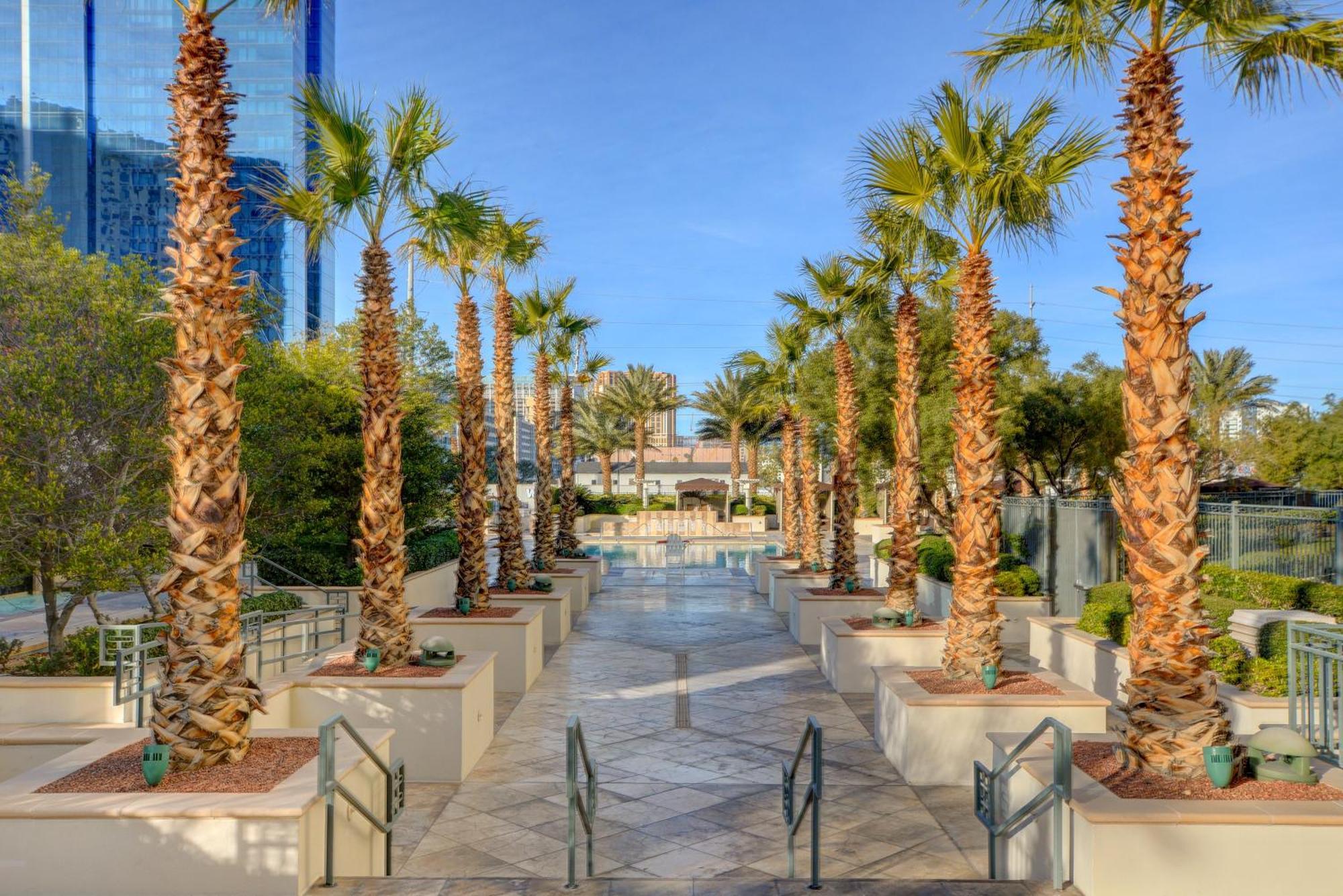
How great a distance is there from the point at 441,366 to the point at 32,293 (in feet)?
81.9

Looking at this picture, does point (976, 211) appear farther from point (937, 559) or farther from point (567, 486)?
point (567, 486)

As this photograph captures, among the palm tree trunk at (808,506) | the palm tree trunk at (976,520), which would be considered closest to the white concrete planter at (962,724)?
the palm tree trunk at (976,520)

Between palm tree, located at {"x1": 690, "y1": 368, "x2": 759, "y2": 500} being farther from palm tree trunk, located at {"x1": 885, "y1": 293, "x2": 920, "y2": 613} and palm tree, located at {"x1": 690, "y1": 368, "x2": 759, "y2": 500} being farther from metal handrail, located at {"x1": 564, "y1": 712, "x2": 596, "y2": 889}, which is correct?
metal handrail, located at {"x1": 564, "y1": 712, "x2": 596, "y2": 889}

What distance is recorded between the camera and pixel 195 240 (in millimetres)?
6652

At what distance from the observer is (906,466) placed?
1436 cm

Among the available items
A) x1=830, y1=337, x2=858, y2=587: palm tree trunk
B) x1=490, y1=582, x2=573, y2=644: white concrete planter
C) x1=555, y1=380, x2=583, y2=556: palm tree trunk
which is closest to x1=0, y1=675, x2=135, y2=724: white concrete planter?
x1=490, y1=582, x2=573, y2=644: white concrete planter

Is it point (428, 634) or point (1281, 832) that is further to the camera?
point (428, 634)

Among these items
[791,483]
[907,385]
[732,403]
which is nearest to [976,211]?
[907,385]

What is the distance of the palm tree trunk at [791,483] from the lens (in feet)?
78.9

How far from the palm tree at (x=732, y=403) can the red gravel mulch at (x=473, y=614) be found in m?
33.9

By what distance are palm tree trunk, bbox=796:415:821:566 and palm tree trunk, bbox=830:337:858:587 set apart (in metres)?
3.28

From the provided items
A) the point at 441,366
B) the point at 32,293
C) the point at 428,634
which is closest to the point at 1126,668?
the point at 428,634

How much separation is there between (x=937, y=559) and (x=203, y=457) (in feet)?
54.2

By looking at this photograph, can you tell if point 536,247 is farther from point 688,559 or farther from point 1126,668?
point 688,559
